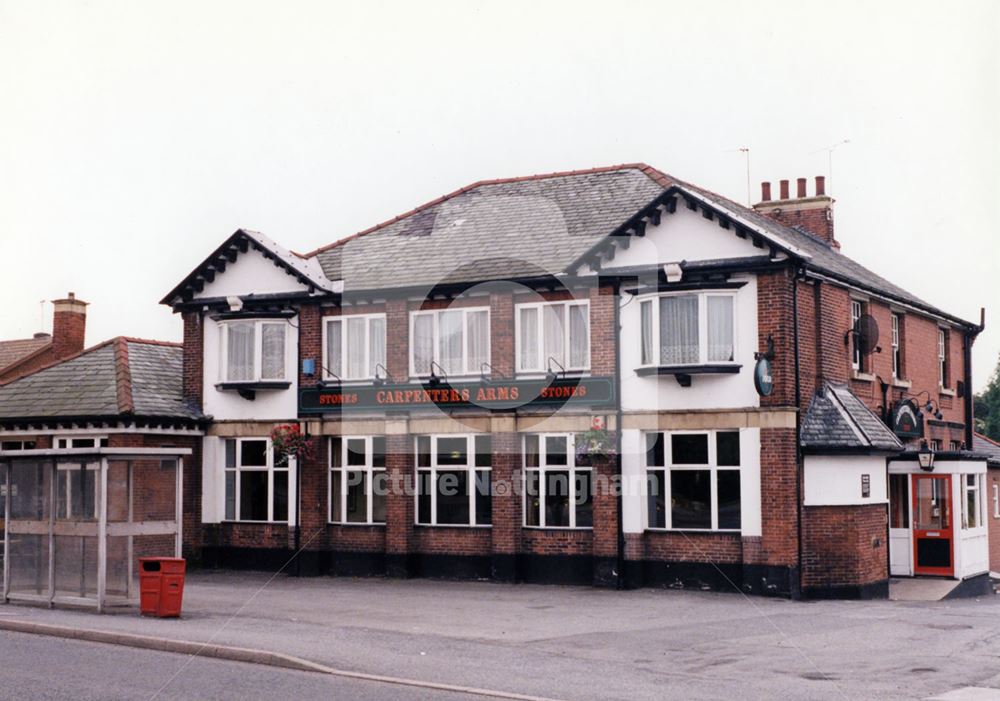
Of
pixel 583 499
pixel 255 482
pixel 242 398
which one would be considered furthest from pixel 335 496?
pixel 583 499

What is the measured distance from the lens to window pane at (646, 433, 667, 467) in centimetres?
2541

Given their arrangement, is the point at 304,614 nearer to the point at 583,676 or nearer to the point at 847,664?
the point at 583,676

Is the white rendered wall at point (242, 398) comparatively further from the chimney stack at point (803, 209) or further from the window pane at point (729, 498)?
the chimney stack at point (803, 209)

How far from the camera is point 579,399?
26.0 metres

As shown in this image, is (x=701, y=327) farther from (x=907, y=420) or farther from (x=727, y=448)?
(x=907, y=420)

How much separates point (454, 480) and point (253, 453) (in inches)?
227

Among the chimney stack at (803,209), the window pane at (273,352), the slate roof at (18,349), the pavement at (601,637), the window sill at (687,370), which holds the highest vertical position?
the chimney stack at (803,209)

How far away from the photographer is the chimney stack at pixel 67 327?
149ft

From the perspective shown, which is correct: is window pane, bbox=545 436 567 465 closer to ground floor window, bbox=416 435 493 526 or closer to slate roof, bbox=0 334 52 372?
ground floor window, bbox=416 435 493 526

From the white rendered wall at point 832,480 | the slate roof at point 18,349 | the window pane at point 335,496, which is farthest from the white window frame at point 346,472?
the slate roof at point 18,349

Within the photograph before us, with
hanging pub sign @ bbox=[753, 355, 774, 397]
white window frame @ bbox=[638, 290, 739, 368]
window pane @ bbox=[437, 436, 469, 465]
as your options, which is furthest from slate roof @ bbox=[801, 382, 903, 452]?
window pane @ bbox=[437, 436, 469, 465]

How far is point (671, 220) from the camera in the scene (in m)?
25.4

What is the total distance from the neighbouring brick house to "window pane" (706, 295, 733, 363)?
42mm

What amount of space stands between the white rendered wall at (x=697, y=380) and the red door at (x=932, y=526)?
6374 mm
